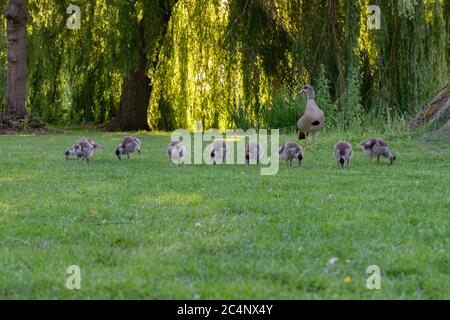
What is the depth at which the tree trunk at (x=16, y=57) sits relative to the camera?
20344 millimetres

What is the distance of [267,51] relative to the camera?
19.1 metres

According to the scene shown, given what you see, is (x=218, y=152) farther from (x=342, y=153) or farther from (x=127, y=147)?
(x=342, y=153)

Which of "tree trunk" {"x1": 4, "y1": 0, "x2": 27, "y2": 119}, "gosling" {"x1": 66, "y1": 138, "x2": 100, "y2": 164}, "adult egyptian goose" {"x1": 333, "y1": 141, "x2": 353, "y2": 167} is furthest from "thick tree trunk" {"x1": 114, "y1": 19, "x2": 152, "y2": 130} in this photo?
"adult egyptian goose" {"x1": 333, "y1": 141, "x2": 353, "y2": 167}

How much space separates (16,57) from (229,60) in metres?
6.46

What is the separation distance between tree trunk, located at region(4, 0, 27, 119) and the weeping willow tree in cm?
124

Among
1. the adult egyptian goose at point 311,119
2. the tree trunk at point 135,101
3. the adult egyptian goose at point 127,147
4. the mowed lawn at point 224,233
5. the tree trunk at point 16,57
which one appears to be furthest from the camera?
the tree trunk at point 135,101

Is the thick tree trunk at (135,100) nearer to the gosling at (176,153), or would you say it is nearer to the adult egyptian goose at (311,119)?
the adult egyptian goose at (311,119)

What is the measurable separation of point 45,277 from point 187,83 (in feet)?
56.0

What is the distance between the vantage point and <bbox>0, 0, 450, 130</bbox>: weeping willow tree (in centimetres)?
1777

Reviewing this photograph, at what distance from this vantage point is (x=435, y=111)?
14828 mm

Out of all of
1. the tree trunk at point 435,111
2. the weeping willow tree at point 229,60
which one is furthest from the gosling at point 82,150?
the tree trunk at point 435,111

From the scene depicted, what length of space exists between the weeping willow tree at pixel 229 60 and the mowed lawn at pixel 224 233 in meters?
8.65

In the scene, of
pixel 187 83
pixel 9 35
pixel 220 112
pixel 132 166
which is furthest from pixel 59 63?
pixel 132 166

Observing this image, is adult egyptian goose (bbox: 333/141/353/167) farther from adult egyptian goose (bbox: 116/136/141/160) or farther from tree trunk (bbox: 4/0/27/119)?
tree trunk (bbox: 4/0/27/119)
